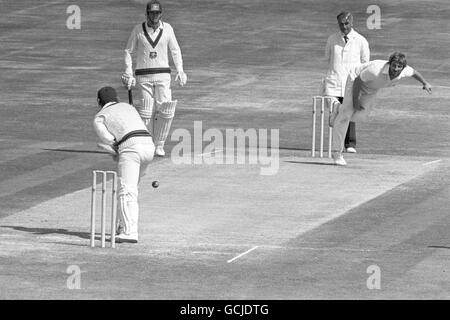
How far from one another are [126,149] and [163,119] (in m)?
6.13

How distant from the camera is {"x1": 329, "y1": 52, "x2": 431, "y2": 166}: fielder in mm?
22828

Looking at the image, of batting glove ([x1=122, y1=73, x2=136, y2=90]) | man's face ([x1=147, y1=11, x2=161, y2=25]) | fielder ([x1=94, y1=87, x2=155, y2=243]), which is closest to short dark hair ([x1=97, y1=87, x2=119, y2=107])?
fielder ([x1=94, y1=87, x2=155, y2=243])

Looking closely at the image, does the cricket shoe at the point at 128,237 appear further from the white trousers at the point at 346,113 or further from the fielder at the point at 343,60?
the fielder at the point at 343,60

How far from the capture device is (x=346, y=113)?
24297mm

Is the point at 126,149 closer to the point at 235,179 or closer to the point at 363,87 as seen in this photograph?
the point at 235,179

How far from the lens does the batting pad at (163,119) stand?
24328 millimetres

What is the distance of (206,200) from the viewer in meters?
21.2

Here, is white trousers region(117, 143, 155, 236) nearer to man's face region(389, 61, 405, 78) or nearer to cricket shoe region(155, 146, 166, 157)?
man's face region(389, 61, 405, 78)

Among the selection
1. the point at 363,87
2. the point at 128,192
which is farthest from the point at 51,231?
the point at 363,87

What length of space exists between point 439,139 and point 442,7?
17.6m

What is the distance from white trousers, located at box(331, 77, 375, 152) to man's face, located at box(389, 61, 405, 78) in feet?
3.51

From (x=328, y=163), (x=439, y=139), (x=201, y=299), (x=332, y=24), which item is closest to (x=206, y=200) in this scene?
(x=328, y=163)

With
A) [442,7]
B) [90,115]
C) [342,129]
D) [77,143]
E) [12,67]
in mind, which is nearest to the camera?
[342,129]

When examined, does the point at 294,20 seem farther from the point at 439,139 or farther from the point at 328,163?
the point at 328,163
